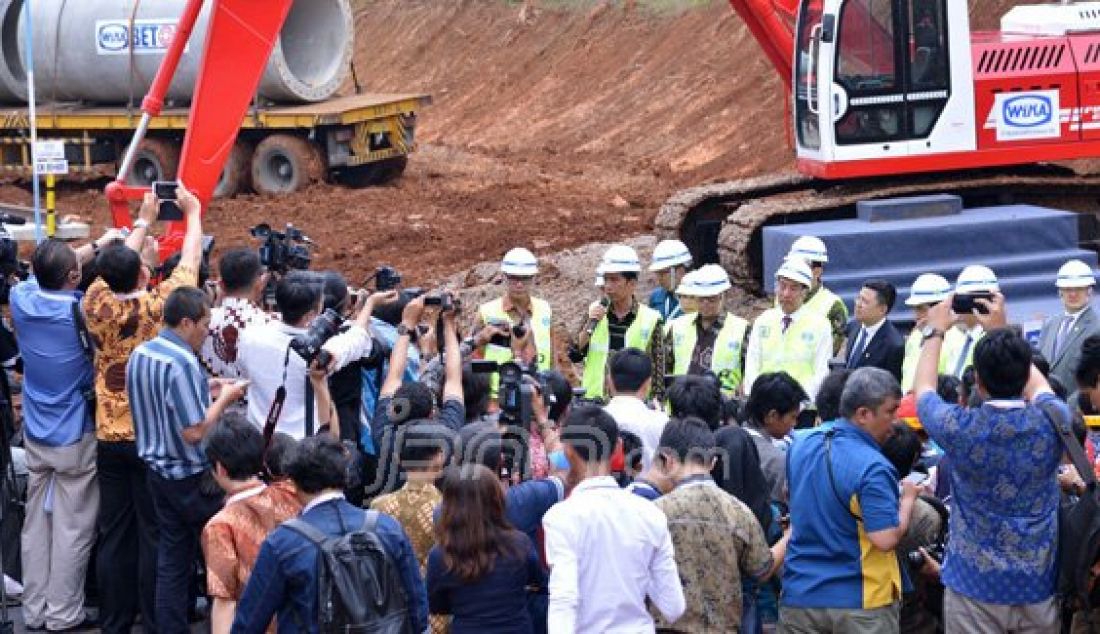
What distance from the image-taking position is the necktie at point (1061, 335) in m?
12.5

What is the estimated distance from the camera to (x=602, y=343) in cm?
1221

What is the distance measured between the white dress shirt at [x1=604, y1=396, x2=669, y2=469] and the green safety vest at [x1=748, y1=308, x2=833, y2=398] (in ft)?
9.65

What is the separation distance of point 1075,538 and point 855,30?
10.1 metres

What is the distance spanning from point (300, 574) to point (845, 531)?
7.25ft

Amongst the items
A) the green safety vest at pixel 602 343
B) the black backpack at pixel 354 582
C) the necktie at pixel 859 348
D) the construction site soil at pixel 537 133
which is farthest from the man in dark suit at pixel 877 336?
the construction site soil at pixel 537 133

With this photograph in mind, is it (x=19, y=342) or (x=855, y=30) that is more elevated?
(x=855, y=30)

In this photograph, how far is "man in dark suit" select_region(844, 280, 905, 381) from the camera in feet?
39.1

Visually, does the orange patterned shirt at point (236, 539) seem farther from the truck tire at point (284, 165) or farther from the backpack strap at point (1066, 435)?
the truck tire at point (284, 165)

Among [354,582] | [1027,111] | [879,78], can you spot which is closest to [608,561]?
[354,582]

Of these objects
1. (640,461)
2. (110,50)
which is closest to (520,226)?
(110,50)

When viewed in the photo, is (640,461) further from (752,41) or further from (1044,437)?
(752,41)

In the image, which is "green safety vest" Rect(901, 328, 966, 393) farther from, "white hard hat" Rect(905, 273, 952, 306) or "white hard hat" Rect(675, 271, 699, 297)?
"white hard hat" Rect(675, 271, 699, 297)

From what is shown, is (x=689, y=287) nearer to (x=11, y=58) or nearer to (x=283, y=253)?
(x=283, y=253)

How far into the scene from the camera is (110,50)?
28.8 meters
